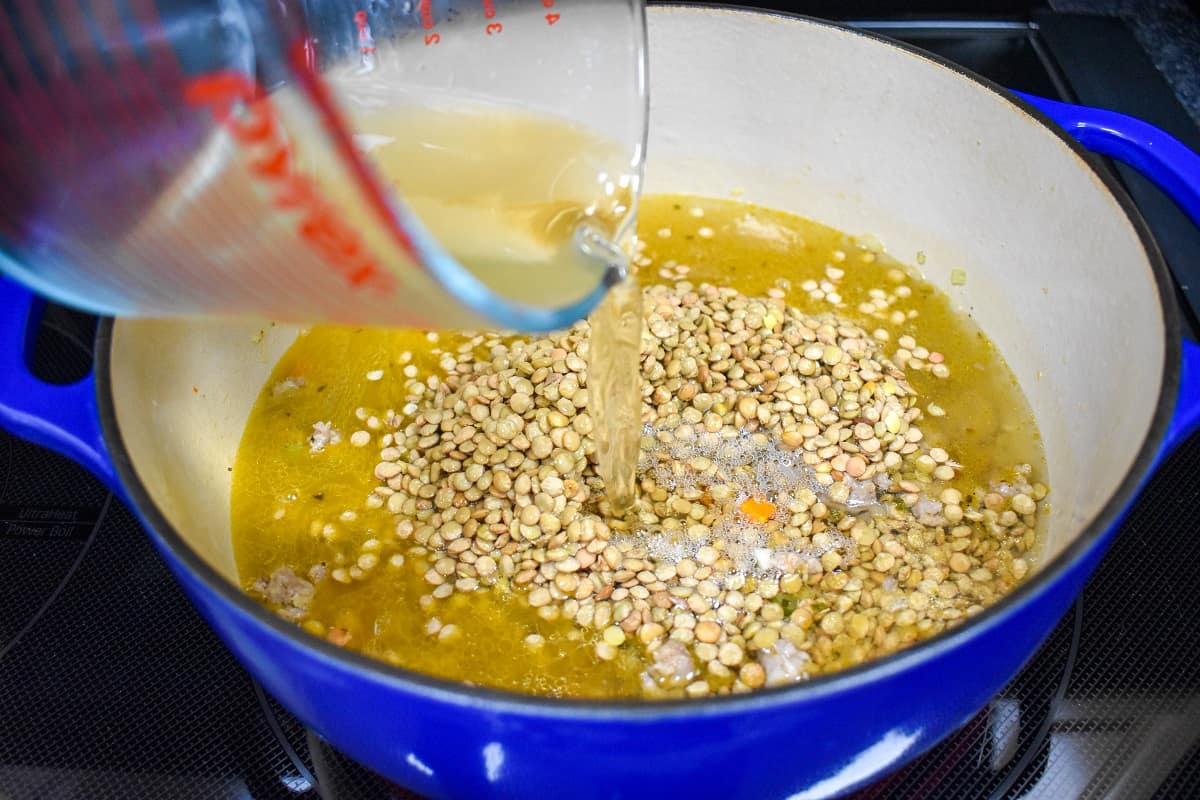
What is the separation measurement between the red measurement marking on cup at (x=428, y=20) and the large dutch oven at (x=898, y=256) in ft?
1.09

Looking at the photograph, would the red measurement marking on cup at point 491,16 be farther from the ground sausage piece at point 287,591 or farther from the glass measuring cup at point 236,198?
the ground sausage piece at point 287,591

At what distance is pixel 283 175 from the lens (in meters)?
0.66

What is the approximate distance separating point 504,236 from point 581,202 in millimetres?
95

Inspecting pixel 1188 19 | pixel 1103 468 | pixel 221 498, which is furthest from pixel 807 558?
pixel 1188 19

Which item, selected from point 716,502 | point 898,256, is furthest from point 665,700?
point 898,256

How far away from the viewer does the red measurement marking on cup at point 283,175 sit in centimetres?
61

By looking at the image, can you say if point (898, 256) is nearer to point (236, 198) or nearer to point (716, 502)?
point (716, 502)

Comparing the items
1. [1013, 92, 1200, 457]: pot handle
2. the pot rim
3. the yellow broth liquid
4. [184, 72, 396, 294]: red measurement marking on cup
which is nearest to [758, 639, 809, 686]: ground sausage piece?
the yellow broth liquid

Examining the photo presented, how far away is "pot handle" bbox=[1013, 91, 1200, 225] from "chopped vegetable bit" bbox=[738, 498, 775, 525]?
0.43m

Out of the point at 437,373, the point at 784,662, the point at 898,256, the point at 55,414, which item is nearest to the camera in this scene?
the point at 55,414

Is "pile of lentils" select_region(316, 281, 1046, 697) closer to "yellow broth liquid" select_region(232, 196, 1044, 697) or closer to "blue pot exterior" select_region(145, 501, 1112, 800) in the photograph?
"yellow broth liquid" select_region(232, 196, 1044, 697)

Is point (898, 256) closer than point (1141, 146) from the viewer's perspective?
No

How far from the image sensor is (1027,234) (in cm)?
111

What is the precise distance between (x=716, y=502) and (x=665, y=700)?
46cm
